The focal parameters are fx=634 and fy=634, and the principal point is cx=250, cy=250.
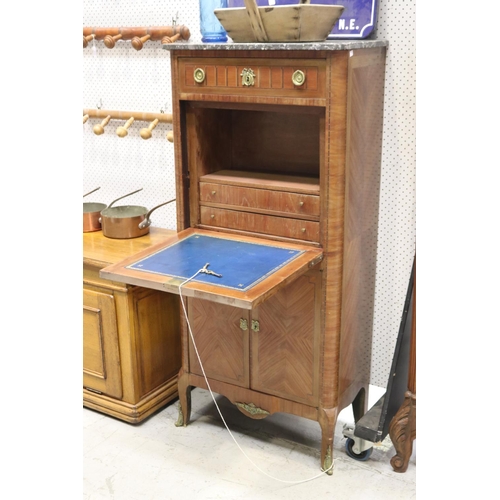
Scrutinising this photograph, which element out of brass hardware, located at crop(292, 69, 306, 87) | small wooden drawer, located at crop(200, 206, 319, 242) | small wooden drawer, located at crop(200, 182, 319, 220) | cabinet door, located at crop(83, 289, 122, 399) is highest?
brass hardware, located at crop(292, 69, 306, 87)

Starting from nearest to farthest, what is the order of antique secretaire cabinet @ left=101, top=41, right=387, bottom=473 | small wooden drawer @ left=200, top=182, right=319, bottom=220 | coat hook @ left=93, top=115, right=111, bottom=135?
1. antique secretaire cabinet @ left=101, top=41, right=387, bottom=473
2. small wooden drawer @ left=200, top=182, right=319, bottom=220
3. coat hook @ left=93, top=115, right=111, bottom=135

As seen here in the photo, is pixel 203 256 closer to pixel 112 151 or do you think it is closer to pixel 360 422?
pixel 360 422

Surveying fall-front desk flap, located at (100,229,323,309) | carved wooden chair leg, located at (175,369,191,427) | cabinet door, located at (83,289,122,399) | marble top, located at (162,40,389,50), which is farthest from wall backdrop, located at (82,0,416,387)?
carved wooden chair leg, located at (175,369,191,427)

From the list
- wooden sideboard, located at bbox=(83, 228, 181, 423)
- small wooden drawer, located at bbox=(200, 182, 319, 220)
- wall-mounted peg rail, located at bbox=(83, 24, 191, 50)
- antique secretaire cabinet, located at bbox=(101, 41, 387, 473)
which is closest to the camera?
antique secretaire cabinet, located at bbox=(101, 41, 387, 473)

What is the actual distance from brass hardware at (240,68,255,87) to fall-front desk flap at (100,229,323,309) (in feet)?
1.89

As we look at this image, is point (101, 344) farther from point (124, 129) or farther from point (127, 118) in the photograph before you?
point (127, 118)

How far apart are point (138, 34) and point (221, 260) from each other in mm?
1444

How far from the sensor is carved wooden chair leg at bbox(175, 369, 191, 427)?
2.77 m

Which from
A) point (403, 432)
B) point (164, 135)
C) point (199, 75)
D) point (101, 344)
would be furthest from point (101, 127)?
point (403, 432)

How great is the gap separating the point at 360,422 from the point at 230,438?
1.91 ft

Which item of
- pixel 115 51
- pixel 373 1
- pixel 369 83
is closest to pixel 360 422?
pixel 369 83

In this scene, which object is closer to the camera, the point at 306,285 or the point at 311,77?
the point at 311,77

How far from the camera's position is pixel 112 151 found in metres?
3.35

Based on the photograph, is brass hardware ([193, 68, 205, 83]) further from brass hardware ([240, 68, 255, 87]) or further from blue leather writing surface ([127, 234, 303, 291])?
blue leather writing surface ([127, 234, 303, 291])
